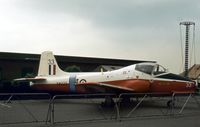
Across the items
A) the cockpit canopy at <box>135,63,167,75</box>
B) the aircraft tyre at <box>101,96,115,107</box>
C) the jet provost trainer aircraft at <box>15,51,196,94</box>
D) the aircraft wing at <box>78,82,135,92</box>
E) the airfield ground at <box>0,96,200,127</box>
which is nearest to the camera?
the airfield ground at <box>0,96,200,127</box>

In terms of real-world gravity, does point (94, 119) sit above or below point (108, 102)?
below

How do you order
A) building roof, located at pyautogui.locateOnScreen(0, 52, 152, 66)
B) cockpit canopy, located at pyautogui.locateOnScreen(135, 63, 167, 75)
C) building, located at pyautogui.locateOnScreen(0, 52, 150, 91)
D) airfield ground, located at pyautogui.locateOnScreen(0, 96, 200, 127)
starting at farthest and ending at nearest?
building roof, located at pyautogui.locateOnScreen(0, 52, 152, 66) → building, located at pyautogui.locateOnScreen(0, 52, 150, 91) → cockpit canopy, located at pyautogui.locateOnScreen(135, 63, 167, 75) → airfield ground, located at pyautogui.locateOnScreen(0, 96, 200, 127)

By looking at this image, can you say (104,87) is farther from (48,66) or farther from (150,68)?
(48,66)

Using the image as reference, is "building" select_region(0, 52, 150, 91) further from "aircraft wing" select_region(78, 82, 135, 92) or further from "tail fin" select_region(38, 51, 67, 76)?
"aircraft wing" select_region(78, 82, 135, 92)

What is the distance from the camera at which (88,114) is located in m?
15.7

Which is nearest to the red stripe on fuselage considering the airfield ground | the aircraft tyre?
the aircraft tyre

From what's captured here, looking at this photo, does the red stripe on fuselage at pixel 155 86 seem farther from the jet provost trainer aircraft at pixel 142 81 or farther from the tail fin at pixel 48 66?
the tail fin at pixel 48 66

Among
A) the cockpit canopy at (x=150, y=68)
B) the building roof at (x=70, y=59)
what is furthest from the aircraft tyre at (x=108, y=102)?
the building roof at (x=70, y=59)

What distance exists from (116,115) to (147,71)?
600 cm

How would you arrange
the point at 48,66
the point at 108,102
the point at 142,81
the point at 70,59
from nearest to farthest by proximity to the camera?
the point at 108,102
the point at 142,81
the point at 48,66
the point at 70,59

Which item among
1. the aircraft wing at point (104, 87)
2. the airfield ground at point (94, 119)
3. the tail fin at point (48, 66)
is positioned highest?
the tail fin at point (48, 66)

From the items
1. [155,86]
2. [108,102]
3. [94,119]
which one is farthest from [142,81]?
[94,119]

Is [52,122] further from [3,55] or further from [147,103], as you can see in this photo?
[3,55]

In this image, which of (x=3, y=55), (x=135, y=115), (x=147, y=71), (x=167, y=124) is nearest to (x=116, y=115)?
(x=135, y=115)
